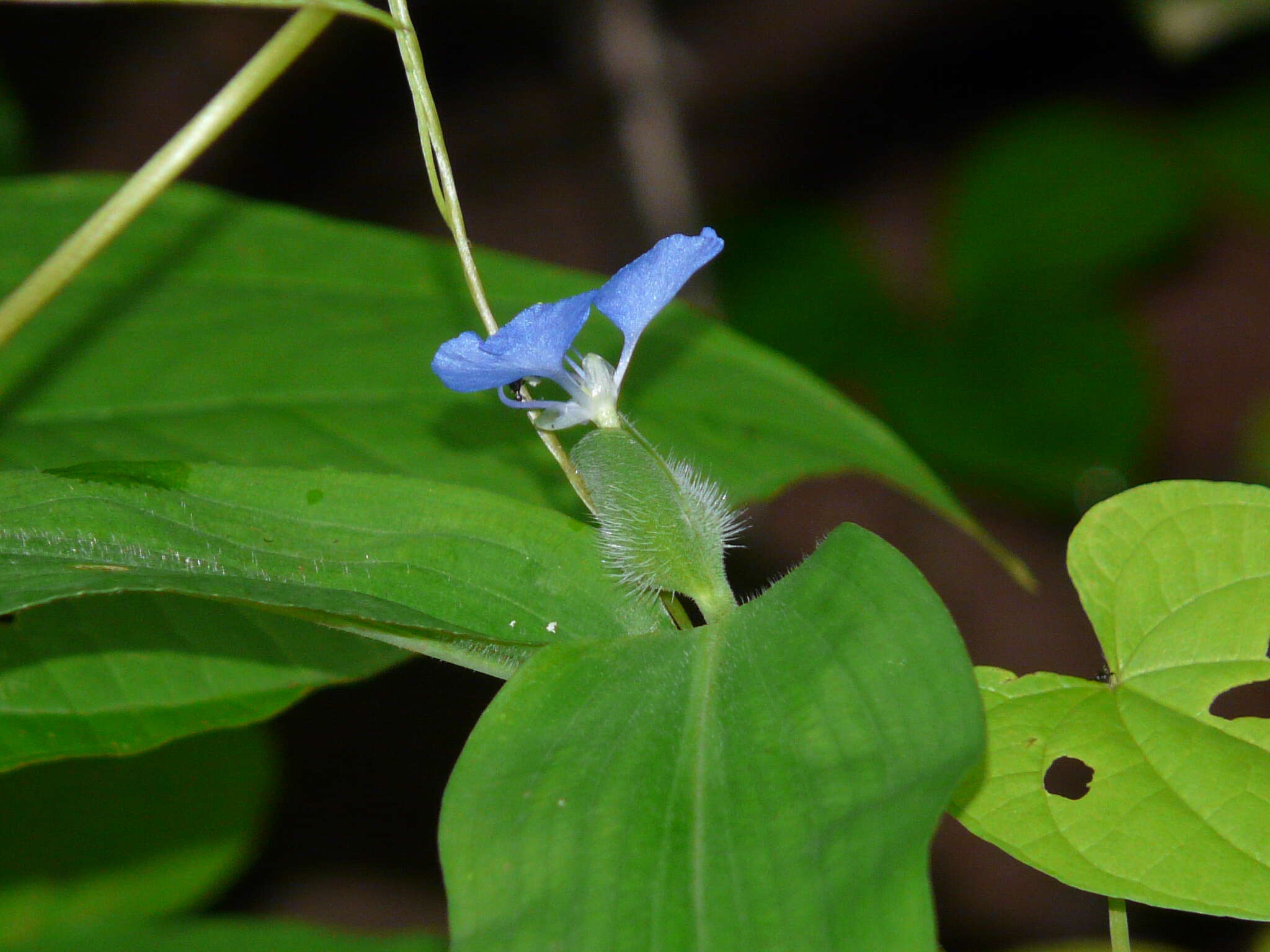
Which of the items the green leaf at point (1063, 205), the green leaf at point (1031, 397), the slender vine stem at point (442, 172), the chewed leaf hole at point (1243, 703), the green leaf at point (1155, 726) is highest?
the green leaf at point (1063, 205)

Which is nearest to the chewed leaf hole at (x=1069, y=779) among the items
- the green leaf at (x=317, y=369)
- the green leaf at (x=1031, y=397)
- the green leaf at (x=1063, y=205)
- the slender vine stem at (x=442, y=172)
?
the green leaf at (x=1031, y=397)

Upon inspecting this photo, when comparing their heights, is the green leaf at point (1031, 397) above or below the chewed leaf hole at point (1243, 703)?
above

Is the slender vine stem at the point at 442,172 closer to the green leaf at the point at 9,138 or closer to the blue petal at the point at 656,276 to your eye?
the blue petal at the point at 656,276

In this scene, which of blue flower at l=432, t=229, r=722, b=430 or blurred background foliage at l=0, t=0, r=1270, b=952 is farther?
blurred background foliage at l=0, t=0, r=1270, b=952

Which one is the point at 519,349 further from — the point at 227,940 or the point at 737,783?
the point at 227,940

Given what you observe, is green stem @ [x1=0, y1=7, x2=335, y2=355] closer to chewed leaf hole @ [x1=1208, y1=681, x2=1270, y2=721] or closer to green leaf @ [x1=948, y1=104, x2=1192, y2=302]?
chewed leaf hole @ [x1=1208, y1=681, x2=1270, y2=721]

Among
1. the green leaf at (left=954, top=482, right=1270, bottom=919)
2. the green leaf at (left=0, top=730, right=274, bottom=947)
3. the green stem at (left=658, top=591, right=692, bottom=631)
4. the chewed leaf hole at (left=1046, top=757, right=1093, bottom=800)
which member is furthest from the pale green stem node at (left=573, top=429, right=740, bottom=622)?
the chewed leaf hole at (left=1046, top=757, right=1093, bottom=800)

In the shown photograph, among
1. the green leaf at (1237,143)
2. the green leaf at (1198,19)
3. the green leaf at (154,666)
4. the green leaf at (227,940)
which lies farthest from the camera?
the green leaf at (1237,143)
